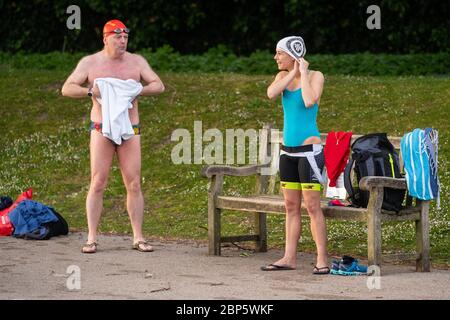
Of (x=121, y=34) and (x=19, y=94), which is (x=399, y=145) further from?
(x=19, y=94)

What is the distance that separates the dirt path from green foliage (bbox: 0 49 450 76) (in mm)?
8451

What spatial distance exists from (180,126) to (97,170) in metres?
5.50

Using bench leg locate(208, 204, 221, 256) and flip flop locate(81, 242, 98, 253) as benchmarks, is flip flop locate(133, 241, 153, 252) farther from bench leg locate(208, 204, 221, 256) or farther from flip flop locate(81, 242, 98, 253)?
bench leg locate(208, 204, 221, 256)

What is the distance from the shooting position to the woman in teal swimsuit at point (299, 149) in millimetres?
9172

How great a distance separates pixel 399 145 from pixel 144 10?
1180 cm

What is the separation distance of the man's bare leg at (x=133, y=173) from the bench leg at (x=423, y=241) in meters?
2.39

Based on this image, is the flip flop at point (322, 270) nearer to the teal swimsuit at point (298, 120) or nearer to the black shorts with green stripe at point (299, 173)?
the black shorts with green stripe at point (299, 173)

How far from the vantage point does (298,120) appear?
9.27 metres

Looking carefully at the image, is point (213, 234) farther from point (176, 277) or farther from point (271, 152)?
point (176, 277)

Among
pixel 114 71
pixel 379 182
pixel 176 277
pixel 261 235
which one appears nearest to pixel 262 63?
pixel 261 235

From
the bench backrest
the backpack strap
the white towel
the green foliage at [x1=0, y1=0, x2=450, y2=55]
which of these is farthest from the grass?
the green foliage at [x1=0, y1=0, x2=450, y2=55]

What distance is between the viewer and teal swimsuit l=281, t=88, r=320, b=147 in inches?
364

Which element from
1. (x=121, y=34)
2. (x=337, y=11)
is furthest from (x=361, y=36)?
(x=121, y=34)

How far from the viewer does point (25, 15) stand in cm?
2166
